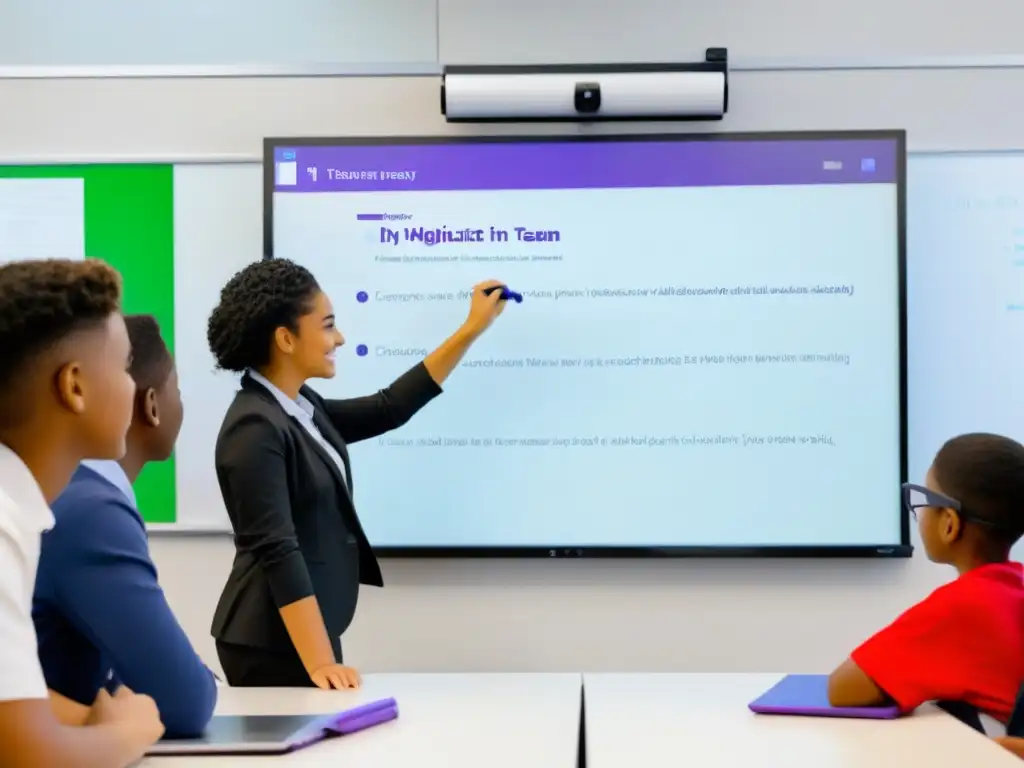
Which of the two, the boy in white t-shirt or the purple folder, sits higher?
the boy in white t-shirt

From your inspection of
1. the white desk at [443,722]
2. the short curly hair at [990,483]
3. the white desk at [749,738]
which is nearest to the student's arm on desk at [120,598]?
the white desk at [443,722]

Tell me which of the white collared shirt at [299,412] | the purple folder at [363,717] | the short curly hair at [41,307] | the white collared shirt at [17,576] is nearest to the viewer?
the white collared shirt at [17,576]

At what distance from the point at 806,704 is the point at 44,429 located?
4.20 ft

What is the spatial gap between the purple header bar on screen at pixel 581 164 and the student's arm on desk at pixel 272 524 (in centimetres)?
137

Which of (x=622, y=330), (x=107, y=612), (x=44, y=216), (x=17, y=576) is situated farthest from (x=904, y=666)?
(x=44, y=216)

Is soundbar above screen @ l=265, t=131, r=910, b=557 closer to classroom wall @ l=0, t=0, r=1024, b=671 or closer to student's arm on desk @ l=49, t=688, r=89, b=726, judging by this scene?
classroom wall @ l=0, t=0, r=1024, b=671

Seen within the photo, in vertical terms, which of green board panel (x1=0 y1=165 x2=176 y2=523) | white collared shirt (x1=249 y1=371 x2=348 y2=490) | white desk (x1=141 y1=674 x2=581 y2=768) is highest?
green board panel (x1=0 y1=165 x2=176 y2=523)

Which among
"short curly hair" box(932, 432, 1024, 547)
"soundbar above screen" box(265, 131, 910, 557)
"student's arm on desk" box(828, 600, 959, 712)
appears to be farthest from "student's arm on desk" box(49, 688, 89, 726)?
"soundbar above screen" box(265, 131, 910, 557)

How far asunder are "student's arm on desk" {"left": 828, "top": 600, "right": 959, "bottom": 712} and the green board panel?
2232mm

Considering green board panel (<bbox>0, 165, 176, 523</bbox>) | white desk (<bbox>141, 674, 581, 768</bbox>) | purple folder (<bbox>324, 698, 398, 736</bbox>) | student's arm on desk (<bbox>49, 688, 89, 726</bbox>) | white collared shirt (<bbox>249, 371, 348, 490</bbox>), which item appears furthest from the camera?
green board panel (<bbox>0, 165, 176, 523</bbox>)

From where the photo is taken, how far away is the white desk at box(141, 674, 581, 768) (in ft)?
4.90

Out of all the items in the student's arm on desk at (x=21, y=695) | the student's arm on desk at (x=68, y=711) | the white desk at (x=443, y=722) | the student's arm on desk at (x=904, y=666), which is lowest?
the white desk at (x=443, y=722)

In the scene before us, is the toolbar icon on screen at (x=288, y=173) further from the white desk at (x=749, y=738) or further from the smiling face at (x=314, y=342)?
the white desk at (x=749, y=738)

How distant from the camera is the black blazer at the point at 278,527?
6.59 feet
